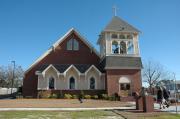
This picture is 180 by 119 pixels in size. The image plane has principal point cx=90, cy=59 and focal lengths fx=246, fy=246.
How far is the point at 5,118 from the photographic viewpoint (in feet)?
41.7

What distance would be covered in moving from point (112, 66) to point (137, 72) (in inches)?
148

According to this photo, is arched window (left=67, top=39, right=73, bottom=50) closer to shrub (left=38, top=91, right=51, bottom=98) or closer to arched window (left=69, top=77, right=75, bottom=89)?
arched window (left=69, top=77, right=75, bottom=89)

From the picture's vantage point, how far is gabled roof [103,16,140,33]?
3584cm

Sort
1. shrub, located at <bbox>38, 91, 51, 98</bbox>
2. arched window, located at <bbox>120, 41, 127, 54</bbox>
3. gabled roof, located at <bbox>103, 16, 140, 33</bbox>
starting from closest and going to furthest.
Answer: shrub, located at <bbox>38, 91, 51, 98</bbox>
gabled roof, located at <bbox>103, 16, 140, 33</bbox>
arched window, located at <bbox>120, 41, 127, 54</bbox>

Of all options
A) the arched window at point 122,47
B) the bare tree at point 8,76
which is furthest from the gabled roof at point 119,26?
the bare tree at point 8,76

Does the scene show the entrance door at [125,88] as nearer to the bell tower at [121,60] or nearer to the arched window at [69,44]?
the bell tower at [121,60]

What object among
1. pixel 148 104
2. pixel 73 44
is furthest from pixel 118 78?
pixel 148 104

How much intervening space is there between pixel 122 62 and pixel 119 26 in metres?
5.61

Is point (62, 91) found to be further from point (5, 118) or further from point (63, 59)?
point (5, 118)

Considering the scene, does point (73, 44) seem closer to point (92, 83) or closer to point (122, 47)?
point (92, 83)

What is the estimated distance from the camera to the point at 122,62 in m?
34.8

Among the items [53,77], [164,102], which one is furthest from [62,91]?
[164,102]

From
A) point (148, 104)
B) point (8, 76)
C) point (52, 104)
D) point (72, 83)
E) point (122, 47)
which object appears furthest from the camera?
point (8, 76)

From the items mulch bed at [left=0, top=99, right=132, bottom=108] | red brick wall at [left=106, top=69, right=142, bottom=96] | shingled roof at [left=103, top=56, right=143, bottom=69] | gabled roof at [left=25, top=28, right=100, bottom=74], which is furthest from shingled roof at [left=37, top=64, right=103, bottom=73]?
mulch bed at [left=0, top=99, right=132, bottom=108]
